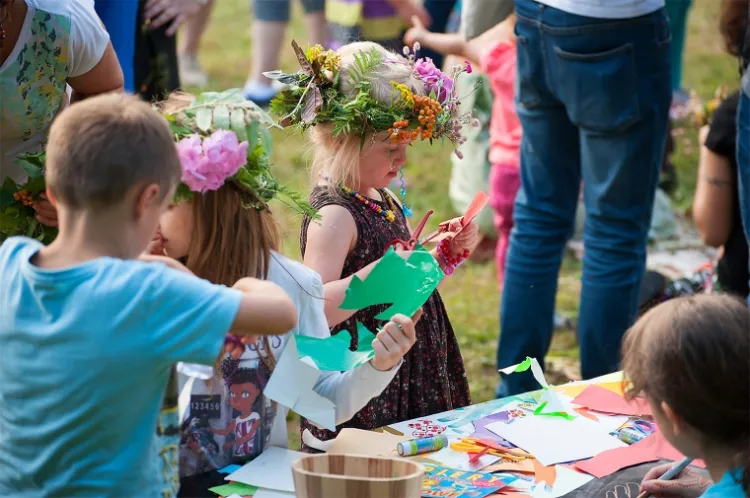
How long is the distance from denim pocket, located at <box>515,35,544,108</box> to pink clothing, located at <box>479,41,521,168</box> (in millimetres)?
627

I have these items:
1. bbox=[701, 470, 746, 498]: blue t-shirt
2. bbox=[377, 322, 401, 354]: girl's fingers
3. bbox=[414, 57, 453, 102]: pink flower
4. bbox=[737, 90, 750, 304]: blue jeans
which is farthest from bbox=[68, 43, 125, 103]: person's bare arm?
bbox=[701, 470, 746, 498]: blue t-shirt

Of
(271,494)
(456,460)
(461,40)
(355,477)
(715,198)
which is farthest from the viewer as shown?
(461,40)

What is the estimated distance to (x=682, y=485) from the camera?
2070mm

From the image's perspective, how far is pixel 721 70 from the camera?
9.13 metres

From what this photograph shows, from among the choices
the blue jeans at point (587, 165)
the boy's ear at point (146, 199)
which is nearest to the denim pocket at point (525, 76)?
the blue jeans at point (587, 165)

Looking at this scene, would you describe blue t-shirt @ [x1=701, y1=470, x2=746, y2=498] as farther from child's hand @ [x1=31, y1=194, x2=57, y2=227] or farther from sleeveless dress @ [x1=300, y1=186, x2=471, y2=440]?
child's hand @ [x1=31, y1=194, x2=57, y2=227]

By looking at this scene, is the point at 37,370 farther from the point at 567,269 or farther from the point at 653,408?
the point at 567,269

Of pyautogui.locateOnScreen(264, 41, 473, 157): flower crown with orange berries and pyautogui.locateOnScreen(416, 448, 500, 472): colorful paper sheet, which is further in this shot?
pyautogui.locateOnScreen(264, 41, 473, 157): flower crown with orange berries

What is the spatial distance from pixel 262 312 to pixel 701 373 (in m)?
0.77

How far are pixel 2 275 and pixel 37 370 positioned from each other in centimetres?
18

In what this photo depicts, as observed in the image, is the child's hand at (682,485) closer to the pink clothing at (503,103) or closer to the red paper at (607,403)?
the red paper at (607,403)

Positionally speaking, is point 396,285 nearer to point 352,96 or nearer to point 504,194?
point 352,96

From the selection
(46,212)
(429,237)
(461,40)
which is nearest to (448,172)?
(461,40)

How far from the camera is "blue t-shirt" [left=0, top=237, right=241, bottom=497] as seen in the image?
162 centimetres
